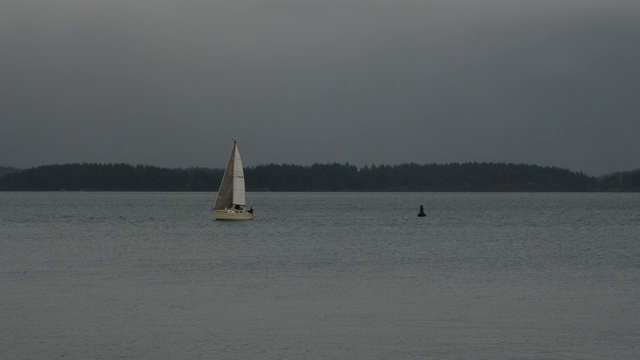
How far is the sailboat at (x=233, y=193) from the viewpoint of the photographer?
83.8 m

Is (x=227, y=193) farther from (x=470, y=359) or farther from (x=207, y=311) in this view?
(x=470, y=359)

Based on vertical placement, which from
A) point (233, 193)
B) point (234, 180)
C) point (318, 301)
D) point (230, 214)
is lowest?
point (318, 301)

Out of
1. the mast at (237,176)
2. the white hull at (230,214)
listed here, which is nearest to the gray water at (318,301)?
the mast at (237,176)

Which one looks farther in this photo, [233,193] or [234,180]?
[233,193]

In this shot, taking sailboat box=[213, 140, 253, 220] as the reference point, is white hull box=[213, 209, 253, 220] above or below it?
below

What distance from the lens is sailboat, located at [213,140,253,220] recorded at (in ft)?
275

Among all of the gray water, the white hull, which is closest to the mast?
the white hull

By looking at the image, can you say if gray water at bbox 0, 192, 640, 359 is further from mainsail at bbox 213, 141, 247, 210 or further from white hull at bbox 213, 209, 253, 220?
white hull at bbox 213, 209, 253, 220

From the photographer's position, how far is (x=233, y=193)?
84.7 metres

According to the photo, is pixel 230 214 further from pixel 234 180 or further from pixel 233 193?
pixel 234 180

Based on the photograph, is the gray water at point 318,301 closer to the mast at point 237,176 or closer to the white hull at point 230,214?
the mast at point 237,176

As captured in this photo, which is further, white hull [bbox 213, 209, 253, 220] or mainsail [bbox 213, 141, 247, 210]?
white hull [bbox 213, 209, 253, 220]

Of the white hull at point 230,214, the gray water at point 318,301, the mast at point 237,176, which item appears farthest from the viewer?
the white hull at point 230,214

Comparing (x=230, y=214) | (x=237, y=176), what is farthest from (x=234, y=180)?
(x=230, y=214)
